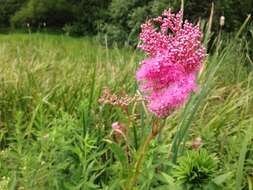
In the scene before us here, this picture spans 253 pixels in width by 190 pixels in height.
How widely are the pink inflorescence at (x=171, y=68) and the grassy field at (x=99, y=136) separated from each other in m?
0.33

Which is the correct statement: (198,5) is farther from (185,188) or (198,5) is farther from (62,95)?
(185,188)

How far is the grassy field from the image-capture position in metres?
2.36

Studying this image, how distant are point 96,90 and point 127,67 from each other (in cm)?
95

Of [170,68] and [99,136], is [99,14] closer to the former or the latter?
[99,136]

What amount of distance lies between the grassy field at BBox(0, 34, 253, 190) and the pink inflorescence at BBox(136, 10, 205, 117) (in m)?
0.33

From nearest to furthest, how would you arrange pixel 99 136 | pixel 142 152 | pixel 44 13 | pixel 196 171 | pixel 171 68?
pixel 171 68 < pixel 142 152 < pixel 196 171 < pixel 99 136 < pixel 44 13

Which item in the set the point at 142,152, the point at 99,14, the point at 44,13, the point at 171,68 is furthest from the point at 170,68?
the point at 44,13

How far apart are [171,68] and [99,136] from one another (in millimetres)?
1392

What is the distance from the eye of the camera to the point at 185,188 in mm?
2004

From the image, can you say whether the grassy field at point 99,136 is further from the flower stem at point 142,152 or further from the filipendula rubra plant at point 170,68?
the filipendula rubra plant at point 170,68

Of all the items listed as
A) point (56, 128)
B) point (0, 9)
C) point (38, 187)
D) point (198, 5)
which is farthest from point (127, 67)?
point (0, 9)

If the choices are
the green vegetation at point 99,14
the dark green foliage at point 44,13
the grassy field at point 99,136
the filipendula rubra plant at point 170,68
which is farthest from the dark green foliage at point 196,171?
the dark green foliage at point 44,13

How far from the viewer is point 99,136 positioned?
10.0ft

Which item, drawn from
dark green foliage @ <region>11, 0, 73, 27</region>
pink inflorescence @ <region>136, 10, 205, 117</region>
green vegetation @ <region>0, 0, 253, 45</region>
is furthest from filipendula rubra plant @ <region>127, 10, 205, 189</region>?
dark green foliage @ <region>11, 0, 73, 27</region>
